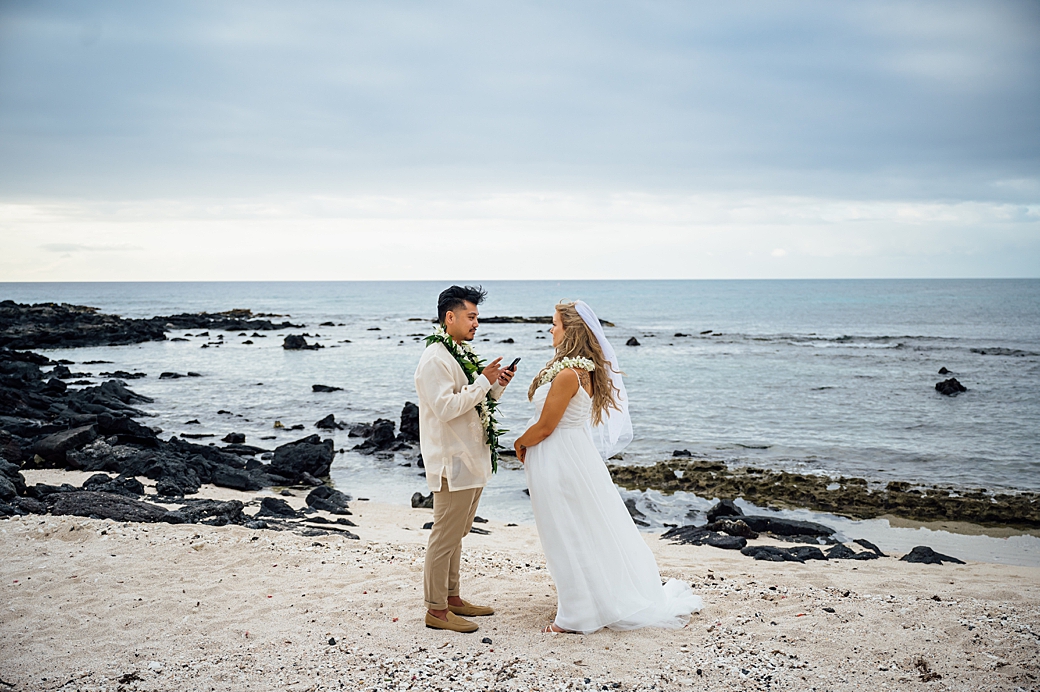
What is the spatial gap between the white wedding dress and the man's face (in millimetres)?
785

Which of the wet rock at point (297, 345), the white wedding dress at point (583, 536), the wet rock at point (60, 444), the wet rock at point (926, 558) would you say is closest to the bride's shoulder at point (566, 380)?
the white wedding dress at point (583, 536)

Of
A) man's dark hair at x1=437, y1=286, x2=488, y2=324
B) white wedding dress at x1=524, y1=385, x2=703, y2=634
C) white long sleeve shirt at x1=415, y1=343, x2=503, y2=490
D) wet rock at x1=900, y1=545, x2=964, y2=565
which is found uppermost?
man's dark hair at x1=437, y1=286, x2=488, y2=324

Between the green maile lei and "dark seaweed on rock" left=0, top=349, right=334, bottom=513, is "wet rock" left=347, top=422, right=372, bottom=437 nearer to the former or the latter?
Result: "dark seaweed on rock" left=0, top=349, right=334, bottom=513

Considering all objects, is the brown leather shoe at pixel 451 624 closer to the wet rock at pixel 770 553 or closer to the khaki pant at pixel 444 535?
the khaki pant at pixel 444 535

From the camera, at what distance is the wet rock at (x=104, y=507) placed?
27.9 feet

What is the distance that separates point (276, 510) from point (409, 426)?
8.97 metres

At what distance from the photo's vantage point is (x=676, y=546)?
32.2 ft

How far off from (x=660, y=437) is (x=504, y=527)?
914 cm

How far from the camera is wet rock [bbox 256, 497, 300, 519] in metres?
10.1

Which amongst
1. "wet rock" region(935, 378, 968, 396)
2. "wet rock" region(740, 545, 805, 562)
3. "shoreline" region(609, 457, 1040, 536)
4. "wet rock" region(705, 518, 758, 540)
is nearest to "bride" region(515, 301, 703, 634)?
"wet rock" region(740, 545, 805, 562)

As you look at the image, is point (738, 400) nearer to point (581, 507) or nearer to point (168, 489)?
point (168, 489)

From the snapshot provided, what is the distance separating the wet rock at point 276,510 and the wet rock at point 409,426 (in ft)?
26.4

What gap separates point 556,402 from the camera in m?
5.59

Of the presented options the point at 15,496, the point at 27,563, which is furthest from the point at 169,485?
the point at 27,563
